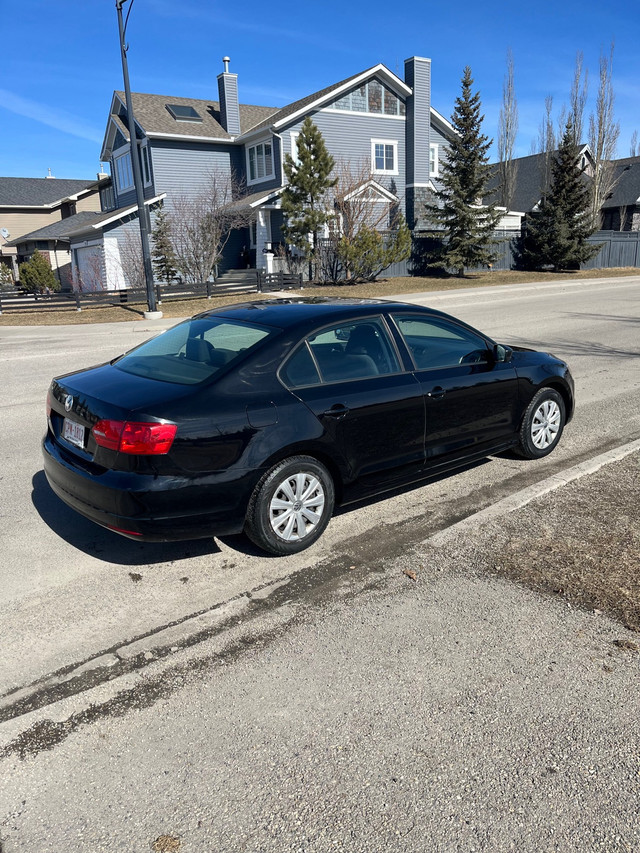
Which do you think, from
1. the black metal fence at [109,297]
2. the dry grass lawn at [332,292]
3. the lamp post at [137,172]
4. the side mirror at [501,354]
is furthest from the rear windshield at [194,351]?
the black metal fence at [109,297]

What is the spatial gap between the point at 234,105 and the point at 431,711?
35817 mm

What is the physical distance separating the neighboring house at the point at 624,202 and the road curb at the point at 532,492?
4956 cm

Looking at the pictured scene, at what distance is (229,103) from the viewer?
3319cm

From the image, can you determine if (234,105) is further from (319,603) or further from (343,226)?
(319,603)

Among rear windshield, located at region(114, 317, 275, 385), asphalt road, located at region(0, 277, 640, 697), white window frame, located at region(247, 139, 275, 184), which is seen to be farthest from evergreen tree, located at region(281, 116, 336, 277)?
rear windshield, located at region(114, 317, 275, 385)

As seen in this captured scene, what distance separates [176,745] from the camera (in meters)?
2.61

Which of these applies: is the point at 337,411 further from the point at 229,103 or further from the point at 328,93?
the point at 229,103

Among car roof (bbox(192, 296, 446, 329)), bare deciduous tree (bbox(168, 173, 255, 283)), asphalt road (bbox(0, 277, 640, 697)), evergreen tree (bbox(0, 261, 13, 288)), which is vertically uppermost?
bare deciduous tree (bbox(168, 173, 255, 283))

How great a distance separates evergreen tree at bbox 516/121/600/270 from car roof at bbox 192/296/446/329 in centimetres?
3373

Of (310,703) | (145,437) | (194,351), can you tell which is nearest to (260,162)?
(194,351)

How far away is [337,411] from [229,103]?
33.8 meters

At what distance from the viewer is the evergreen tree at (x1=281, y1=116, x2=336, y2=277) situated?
26.4 metres

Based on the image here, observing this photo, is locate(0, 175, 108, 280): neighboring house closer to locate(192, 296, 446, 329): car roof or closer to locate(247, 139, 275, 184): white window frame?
locate(247, 139, 275, 184): white window frame

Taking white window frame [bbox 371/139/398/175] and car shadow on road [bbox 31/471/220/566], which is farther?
white window frame [bbox 371/139/398/175]
